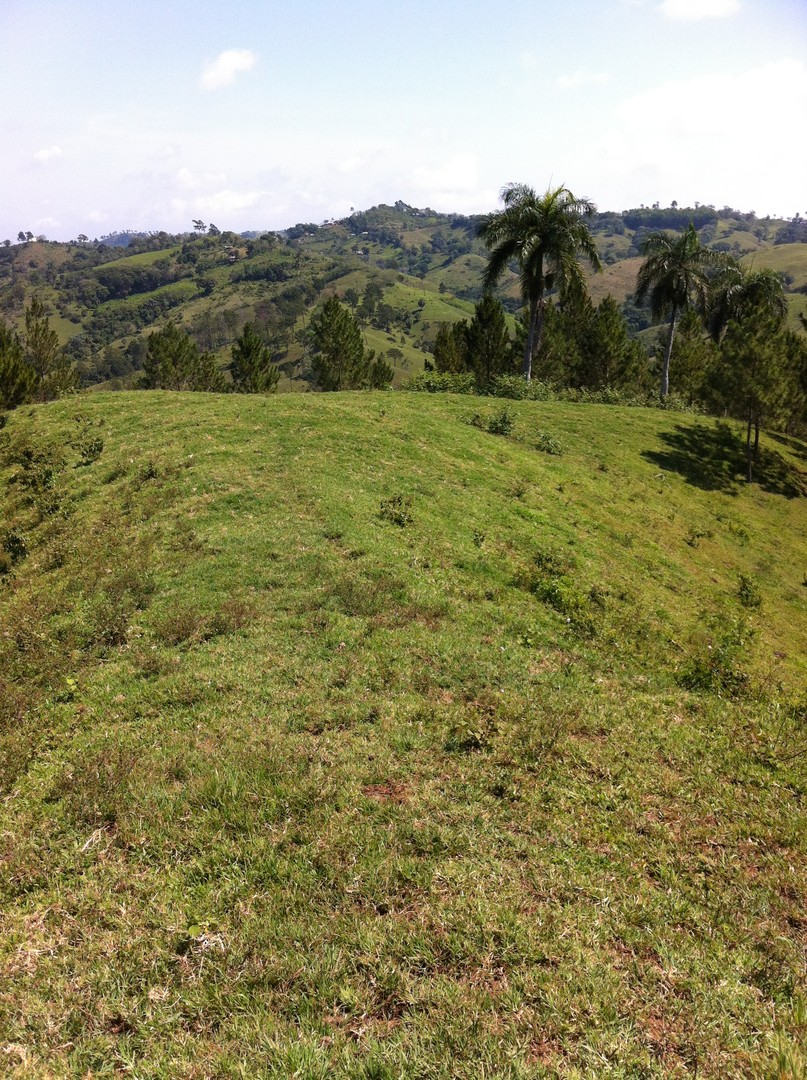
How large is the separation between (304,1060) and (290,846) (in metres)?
2.38

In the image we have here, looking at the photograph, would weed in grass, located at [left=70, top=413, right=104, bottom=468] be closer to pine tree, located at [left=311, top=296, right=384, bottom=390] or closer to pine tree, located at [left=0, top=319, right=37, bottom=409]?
pine tree, located at [left=0, top=319, right=37, bottom=409]

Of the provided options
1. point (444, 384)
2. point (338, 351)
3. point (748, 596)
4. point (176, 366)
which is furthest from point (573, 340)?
point (176, 366)

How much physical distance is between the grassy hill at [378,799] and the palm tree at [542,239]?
1021 inches

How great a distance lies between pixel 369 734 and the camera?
29.2ft

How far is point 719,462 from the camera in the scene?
34.5 metres

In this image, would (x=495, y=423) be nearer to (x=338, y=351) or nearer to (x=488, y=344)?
(x=488, y=344)

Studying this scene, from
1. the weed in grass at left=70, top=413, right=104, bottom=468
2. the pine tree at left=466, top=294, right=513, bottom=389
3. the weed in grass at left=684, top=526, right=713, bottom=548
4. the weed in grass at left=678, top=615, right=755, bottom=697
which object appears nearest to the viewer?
the weed in grass at left=678, top=615, right=755, bottom=697

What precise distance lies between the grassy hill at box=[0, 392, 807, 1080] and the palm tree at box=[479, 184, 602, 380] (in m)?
25.9

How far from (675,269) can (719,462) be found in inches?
760

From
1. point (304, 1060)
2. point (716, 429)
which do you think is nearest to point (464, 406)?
point (716, 429)

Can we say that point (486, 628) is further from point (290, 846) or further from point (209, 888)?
point (209, 888)

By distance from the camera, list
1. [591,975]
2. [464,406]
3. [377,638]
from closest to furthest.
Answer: [591,975], [377,638], [464,406]

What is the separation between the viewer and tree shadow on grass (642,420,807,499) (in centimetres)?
3228

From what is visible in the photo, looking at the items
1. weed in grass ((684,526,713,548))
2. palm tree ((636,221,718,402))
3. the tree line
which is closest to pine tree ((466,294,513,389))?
the tree line
